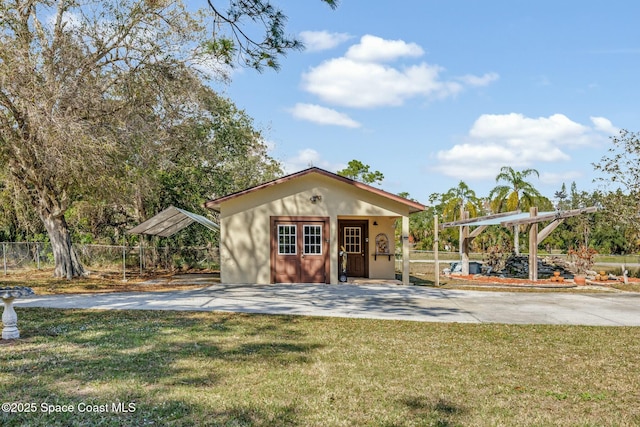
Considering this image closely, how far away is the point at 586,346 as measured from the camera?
7359 mm

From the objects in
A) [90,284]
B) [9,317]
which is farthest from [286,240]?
[9,317]

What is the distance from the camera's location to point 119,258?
21875mm

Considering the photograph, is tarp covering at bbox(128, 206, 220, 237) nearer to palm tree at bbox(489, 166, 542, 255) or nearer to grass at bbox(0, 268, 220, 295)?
grass at bbox(0, 268, 220, 295)

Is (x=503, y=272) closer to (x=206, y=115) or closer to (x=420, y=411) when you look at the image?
(x=206, y=115)

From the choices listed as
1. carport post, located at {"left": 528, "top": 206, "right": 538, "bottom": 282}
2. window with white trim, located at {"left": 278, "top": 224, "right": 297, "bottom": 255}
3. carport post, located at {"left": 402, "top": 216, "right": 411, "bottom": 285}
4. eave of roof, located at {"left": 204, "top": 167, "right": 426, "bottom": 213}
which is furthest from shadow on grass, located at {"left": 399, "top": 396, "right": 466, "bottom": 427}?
carport post, located at {"left": 528, "top": 206, "right": 538, "bottom": 282}

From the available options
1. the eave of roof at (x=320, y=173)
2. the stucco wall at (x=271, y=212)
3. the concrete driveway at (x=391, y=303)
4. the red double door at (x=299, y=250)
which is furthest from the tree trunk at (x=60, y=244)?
the red double door at (x=299, y=250)

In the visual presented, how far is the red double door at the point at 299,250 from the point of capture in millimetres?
16625

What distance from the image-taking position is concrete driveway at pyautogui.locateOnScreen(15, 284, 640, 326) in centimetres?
1020

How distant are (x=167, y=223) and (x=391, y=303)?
29.6 ft

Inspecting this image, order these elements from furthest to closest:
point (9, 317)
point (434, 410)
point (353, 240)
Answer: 1. point (353, 240)
2. point (9, 317)
3. point (434, 410)

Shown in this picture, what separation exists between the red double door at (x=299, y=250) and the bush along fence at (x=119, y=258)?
6.19m

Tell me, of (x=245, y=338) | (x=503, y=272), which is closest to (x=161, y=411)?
(x=245, y=338)

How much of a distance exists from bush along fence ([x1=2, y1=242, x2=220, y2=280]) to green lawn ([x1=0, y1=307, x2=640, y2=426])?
1290 centimetres

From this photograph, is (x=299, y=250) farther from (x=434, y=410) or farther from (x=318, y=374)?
(x=434, y=410)
